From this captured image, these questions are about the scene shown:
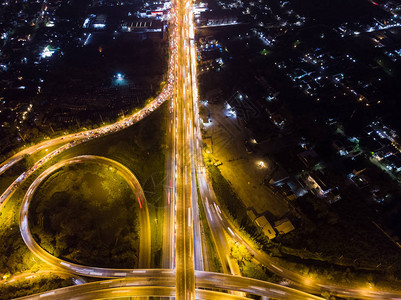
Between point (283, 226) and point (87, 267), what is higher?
point (283, 226)

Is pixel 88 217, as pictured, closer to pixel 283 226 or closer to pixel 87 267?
pixel 87 267

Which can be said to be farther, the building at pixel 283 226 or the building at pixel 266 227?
the building at pixel 283 226

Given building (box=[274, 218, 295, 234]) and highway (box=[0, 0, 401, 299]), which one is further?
building (box=[274, 218, 295, 234])

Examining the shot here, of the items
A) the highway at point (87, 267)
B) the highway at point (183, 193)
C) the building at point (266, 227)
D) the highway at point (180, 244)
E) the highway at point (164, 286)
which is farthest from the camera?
the building at point (266, 227)

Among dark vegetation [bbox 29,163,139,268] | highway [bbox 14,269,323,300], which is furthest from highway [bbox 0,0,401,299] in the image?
dark vegetation [bbox 29,163,139,268]

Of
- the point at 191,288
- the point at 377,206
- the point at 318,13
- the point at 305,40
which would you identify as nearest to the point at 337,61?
the point at 305,40

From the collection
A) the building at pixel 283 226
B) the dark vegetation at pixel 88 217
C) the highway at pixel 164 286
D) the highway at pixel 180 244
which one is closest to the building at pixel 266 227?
the building at pixel 283 226

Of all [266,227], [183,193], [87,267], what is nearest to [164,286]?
[87,267]

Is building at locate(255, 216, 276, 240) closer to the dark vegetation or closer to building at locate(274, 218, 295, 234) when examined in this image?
building at locate(274, 218, 295, 234)

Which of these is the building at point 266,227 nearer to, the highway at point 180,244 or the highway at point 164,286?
the highway at point 180,244
